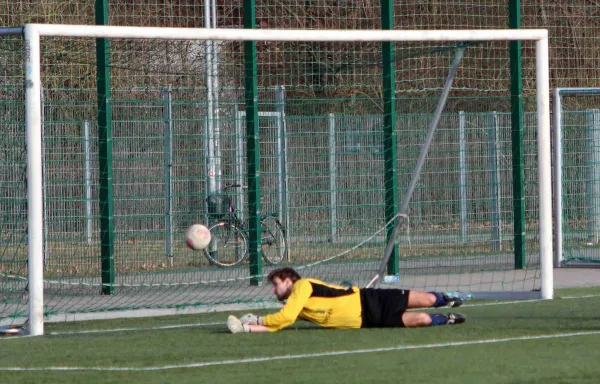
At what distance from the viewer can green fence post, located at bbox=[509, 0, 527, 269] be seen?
1574 centimetres

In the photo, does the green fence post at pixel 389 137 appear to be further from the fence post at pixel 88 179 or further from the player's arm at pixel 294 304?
the player's arm at pixel 294 304

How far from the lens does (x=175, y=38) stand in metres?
11.7

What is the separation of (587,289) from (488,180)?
185 inches

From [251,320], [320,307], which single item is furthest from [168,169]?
[320,307]

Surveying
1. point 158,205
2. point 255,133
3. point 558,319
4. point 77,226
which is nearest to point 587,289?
point 558,319

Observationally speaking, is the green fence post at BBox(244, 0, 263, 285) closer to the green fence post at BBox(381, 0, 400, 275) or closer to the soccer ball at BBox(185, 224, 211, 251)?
the green fence post at BBox(381, 0, 400, 275)

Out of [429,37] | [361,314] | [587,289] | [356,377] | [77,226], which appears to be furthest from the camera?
[77,226]

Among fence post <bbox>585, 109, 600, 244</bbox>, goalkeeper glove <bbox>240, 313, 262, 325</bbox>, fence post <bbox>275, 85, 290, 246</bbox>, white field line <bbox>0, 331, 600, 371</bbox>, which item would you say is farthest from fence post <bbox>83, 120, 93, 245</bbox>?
fence post <bbox>585, 109, 600, 244</bbox>

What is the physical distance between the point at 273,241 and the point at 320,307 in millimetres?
5986

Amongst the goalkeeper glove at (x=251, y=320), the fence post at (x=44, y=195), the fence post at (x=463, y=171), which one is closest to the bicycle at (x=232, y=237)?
the fence post at (x=44, y=195)

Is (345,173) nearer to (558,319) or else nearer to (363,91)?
(363,91)

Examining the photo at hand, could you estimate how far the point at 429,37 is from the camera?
12719 mm

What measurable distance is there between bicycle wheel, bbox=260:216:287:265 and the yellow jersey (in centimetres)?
552

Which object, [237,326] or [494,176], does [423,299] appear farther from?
[494,176]
